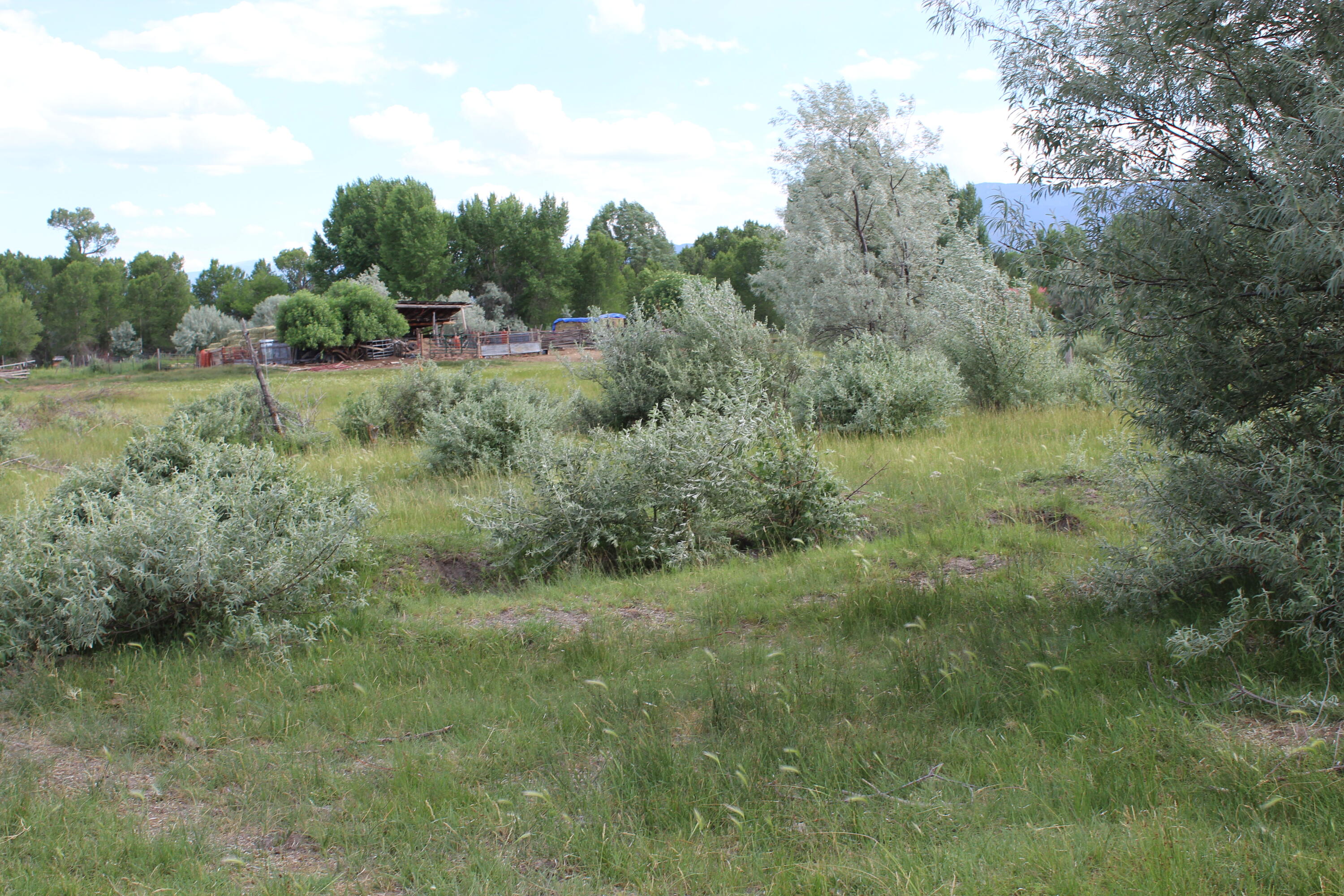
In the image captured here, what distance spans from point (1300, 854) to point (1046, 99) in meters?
3.82

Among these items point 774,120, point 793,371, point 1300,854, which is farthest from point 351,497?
point 774,120

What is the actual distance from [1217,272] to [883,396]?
787 centimetres

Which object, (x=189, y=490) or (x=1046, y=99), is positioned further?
(x=189, y=490)

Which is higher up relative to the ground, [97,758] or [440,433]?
[440,433]

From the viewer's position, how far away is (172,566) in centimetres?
537

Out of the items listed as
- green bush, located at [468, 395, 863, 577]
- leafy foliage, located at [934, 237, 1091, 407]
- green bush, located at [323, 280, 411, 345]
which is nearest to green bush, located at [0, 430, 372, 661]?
green bush, located at [468, 395, 863, 577]

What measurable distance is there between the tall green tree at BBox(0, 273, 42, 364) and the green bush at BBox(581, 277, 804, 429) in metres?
65.6

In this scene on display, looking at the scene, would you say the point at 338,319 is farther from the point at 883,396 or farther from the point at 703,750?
the point at 703,750

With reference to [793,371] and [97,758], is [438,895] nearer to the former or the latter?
[97,758]

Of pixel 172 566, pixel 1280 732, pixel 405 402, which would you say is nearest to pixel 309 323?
pixel 405 402

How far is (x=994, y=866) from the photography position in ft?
9.00

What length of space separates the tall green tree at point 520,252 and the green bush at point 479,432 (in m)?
64.8

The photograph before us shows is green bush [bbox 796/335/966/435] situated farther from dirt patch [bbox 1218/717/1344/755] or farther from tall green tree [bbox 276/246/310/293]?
tall green tree [bbox 276/246/310/293]

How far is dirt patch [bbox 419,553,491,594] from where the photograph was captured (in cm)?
689
